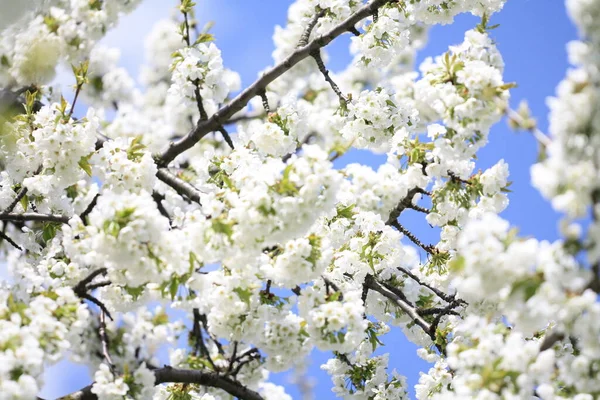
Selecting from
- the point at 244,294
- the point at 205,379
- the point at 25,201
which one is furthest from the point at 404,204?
the point at 25,201

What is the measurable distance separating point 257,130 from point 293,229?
170cm

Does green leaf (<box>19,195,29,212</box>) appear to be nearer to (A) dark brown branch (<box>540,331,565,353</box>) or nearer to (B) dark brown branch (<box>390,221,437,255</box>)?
(B) dark brown branch (<box>390,221,437,255</box>)

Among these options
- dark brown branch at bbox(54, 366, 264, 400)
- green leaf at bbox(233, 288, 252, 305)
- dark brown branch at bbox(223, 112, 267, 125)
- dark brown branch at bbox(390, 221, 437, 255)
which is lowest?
dark brown branch at bbox(54, 366, 264, 400)

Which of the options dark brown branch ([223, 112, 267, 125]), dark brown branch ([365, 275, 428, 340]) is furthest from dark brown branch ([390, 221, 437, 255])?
dark brown branch ([223, 112, 267, 125])

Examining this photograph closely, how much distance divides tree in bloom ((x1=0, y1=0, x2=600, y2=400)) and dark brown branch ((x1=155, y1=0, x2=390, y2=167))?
2 centimetres

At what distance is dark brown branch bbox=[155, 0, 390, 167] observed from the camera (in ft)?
16.6

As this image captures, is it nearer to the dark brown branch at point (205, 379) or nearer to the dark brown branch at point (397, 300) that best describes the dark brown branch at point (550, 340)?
the dark brown branch at point (397, 300)

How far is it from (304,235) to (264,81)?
2.08 metres

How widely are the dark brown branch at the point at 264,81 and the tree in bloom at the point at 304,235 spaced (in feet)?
0.06

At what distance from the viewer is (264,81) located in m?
5.19

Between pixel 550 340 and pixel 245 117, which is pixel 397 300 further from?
pixel 245 117

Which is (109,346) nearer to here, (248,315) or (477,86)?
(248,315)

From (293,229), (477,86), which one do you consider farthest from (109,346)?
(477,86)

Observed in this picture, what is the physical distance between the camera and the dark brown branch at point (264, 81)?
16.6 feet
